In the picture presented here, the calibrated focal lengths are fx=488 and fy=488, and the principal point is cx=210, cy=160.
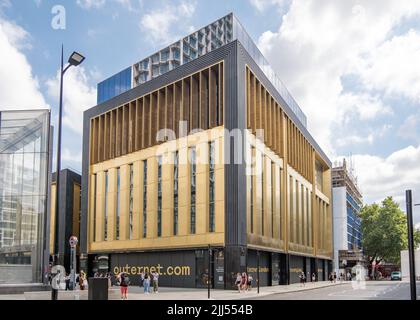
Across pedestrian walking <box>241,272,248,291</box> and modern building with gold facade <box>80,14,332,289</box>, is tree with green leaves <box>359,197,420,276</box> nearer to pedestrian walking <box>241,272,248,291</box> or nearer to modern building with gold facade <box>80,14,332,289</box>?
modern building with gold facade <box>80,14,332,289</box>

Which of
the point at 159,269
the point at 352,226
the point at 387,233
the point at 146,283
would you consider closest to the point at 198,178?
the point at 159,269

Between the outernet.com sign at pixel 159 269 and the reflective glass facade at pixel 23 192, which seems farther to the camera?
the outernet.com sign at pixel 159 269

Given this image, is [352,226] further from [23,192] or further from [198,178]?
[23,192]

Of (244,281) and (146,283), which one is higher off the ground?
(146,283)

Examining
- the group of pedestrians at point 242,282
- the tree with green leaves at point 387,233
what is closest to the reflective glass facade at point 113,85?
the tree with green leaves at point 387,233

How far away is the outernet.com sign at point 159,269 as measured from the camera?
4709 cm

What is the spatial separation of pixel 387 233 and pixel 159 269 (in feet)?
195

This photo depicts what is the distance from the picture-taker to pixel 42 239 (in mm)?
34469

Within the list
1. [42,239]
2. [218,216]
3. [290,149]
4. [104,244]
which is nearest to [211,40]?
[290,149]

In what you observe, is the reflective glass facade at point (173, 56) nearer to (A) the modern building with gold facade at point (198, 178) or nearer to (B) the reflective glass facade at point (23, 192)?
(A) the modern building with gold facade at point (198, 178)

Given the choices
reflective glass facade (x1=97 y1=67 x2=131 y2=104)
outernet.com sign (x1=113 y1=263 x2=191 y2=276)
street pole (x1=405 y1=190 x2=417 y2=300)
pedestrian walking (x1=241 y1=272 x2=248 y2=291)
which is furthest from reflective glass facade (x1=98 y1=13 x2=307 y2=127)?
street pole (x1=405 y1=190 x2=417 y2=300)

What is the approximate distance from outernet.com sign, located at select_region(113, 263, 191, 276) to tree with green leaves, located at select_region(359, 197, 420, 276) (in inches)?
2263

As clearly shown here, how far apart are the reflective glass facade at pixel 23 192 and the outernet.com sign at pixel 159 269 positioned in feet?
53.3

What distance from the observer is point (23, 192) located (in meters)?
34.1
